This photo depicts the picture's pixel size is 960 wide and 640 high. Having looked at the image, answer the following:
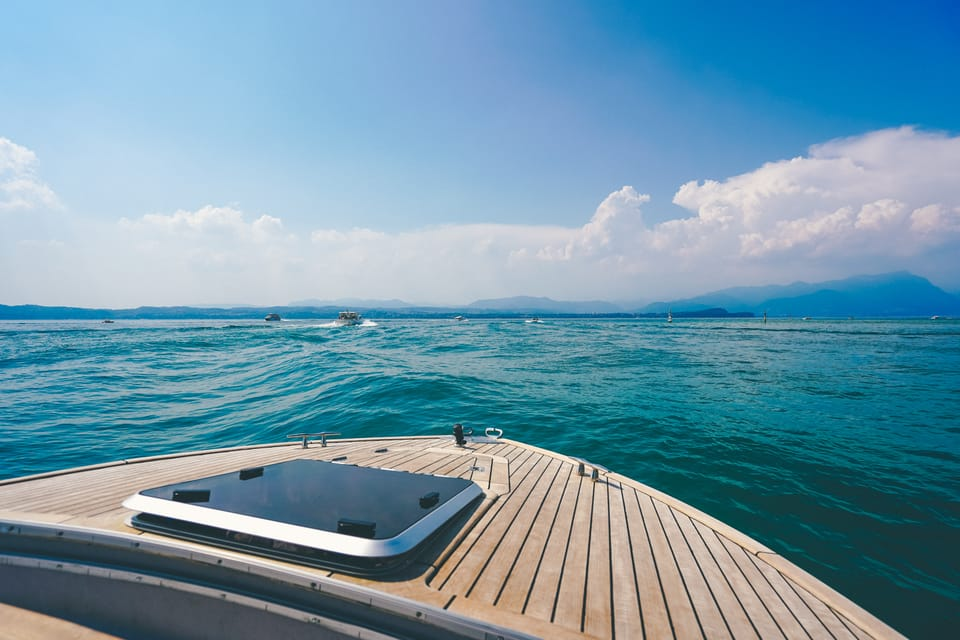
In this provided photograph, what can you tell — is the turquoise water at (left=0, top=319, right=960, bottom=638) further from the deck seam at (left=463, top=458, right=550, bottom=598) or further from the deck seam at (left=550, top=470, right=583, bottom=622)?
the deck seam at (left=463, top=458, right=550, bottom=598)

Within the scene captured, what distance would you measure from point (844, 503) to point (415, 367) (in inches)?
952

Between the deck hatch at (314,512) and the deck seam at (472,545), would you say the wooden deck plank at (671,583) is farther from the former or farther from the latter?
the deck hatch at (314,512)

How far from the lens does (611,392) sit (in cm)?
2044

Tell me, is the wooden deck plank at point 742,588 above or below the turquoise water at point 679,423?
above

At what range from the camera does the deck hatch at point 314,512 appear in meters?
3.61

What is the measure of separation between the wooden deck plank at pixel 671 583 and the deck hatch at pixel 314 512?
8.05 feet

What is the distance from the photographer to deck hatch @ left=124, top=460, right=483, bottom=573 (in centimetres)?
361

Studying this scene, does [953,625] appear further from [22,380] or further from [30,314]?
[30,314]

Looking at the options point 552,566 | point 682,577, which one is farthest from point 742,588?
point 552,566

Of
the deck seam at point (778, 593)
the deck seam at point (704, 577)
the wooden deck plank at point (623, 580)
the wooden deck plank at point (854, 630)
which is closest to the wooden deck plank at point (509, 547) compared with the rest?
the wooden deck plank at point (623, 580)

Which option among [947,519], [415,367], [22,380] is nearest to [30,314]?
[22,380]

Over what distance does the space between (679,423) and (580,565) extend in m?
13.1

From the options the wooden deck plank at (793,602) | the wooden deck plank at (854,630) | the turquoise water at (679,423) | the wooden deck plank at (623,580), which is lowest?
the turquoise water at (679,423)

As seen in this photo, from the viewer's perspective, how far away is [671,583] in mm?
3969
